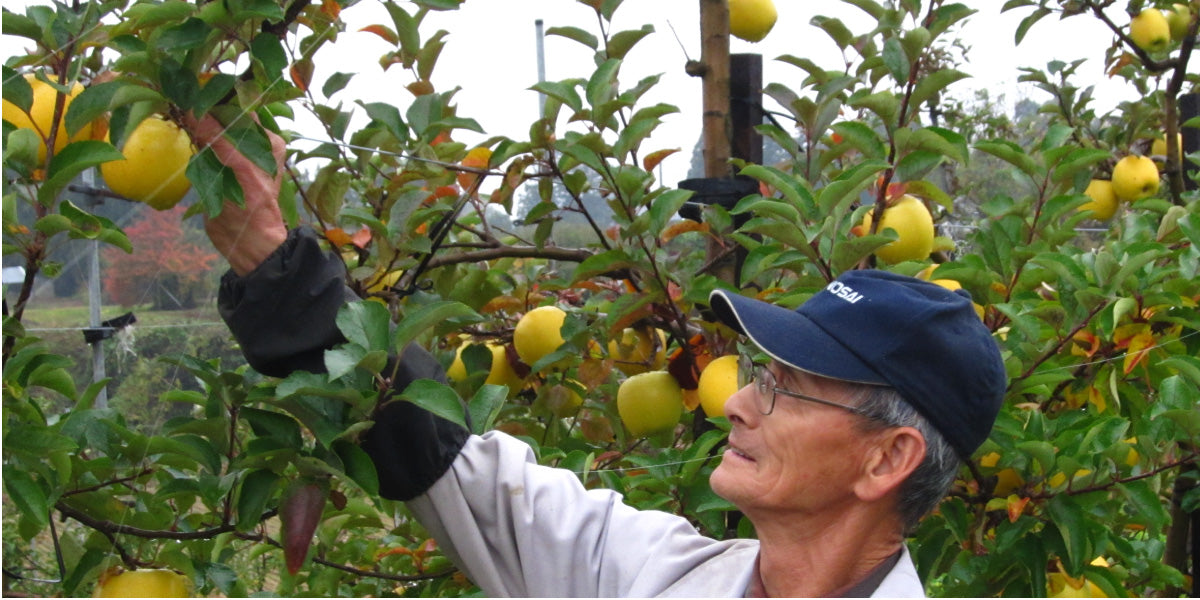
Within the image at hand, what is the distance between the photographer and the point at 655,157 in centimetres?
167

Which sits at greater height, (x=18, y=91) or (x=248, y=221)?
(x=18, y=91)

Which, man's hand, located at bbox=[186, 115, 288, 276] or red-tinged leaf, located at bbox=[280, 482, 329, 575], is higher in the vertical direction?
man's hand, located at bbox=[186, 115, 288, 276]

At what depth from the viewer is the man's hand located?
1030 millimetres

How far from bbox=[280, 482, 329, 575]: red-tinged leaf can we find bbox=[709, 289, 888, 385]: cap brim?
1.30 ft

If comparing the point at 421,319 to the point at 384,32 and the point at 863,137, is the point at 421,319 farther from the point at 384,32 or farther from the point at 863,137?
the point at 384,32

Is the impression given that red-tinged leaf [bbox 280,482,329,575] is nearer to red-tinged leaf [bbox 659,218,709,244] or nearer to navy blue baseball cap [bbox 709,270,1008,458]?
navy blue baseball cap [bbox 709,270,1008,458]

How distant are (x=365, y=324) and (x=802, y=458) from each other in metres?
0.38

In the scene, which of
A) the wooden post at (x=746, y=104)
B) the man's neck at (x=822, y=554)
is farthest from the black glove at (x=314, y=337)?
the wooden post at (x=746, y=104)

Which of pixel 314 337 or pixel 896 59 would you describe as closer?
pixel 314 337

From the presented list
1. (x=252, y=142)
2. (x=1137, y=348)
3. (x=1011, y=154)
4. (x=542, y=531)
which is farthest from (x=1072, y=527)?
(x=252, y=142)

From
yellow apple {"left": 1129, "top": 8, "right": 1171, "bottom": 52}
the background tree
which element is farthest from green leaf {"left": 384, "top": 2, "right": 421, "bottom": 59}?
yellow apple {"left": 1129, "top": 8, "right": 1171, "bottom": 52}

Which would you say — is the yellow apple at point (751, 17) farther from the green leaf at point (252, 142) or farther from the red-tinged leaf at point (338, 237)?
the green leaf at point (252, 142)

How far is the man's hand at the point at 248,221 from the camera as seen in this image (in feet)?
3.38

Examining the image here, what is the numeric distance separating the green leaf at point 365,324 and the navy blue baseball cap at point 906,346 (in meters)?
0.31
